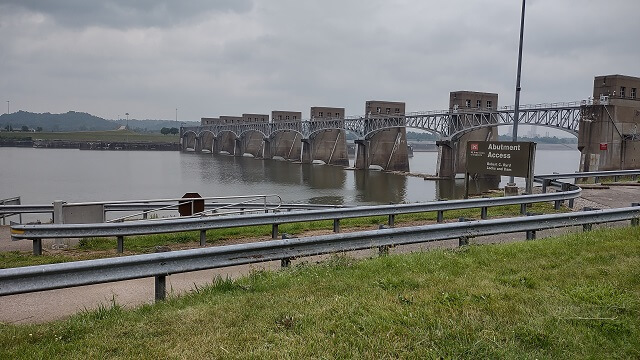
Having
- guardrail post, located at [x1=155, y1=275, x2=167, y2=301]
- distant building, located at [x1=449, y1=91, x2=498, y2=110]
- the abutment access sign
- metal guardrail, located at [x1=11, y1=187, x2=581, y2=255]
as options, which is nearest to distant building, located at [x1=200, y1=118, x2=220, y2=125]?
distant building, located at [x1=449, y1=91, x2=498, y2=110]

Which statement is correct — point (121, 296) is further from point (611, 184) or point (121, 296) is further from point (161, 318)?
point (611, 184)

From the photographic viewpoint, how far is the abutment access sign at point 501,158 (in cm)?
1766

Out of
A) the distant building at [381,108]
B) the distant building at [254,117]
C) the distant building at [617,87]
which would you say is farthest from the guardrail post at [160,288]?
the distant building at [254,117]

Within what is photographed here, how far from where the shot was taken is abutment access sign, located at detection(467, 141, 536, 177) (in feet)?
57.9

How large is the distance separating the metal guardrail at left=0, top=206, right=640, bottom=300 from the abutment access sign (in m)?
7.92

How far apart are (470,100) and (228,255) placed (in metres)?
77.3

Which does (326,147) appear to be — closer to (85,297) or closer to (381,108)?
(381,108)

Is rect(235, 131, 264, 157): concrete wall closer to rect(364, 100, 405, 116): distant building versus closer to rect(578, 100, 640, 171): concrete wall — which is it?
rect(364, 100, 405, 116): distant building

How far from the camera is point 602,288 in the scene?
5.55 m

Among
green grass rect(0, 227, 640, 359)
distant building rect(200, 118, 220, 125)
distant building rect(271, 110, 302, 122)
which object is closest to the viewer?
green grass rect(0, 227, 640, 359)

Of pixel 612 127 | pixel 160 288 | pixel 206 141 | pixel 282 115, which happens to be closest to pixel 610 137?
pixel 612 127

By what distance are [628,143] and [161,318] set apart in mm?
59351

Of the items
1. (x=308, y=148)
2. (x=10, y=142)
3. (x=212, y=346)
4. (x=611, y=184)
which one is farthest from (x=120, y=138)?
(x=212, y=346)

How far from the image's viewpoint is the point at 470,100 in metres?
78.0
